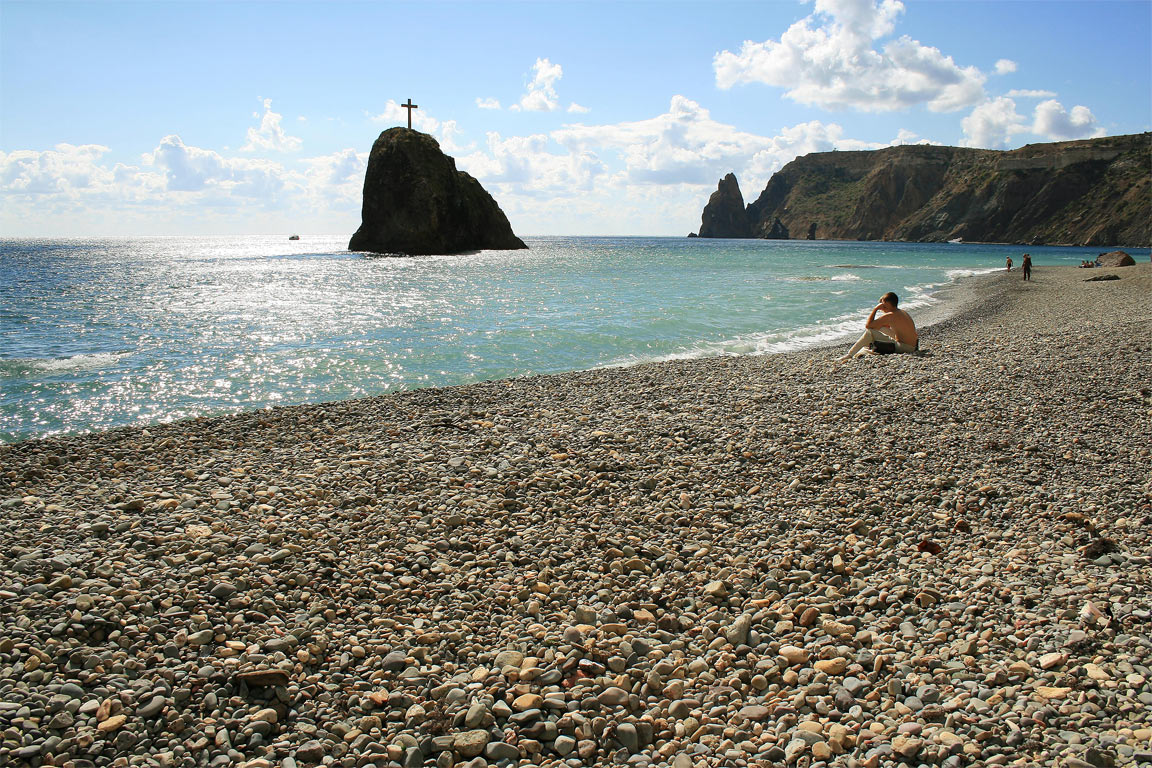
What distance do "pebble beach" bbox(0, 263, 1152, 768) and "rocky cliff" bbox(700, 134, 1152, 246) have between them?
508 ft

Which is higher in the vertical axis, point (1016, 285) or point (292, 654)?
point (1016, 285)

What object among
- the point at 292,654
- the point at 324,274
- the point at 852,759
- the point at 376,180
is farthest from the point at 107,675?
the point at 376,180

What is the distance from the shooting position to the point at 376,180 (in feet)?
273

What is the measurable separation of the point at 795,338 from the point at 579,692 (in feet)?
65.8

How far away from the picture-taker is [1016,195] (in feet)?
507

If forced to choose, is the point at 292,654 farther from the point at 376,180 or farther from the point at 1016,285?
the point at 376,180

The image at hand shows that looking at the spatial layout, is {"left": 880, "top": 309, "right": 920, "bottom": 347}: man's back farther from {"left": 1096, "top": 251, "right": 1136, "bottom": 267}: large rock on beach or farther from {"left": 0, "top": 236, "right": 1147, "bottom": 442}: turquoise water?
{"left": 1096, "top": 251, "right": 1136, "bottom": 267}: large rock on beach

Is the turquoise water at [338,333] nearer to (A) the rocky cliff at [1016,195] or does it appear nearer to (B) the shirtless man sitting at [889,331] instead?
(B) the shirtless man sitting at [889,331]

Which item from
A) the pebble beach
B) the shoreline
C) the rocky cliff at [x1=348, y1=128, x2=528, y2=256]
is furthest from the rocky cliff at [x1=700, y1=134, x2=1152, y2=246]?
the pebble beach

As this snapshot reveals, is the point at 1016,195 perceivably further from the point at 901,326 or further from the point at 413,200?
the point at 901,326

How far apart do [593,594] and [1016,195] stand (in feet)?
620

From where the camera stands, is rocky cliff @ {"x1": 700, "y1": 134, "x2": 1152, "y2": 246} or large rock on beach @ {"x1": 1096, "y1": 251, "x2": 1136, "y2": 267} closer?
large rock on beach @ {"x1": 1096, "y1": 251, "x2": 1136, "y2": 267}

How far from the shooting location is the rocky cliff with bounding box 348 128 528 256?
82062 millimetres

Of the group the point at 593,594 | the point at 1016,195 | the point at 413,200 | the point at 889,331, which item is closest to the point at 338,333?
the point at 889,331
